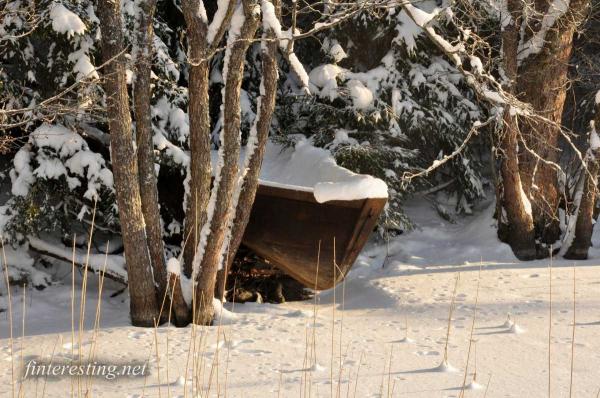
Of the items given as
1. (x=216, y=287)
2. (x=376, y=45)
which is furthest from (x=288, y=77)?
(x=216, y=287)

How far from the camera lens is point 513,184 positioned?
26.0ft

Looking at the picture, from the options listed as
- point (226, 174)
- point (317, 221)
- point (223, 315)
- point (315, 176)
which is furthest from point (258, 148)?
point (315, 176)

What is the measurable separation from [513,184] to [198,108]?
12.6 ft

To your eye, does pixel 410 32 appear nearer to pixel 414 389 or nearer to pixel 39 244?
pixel 39 244

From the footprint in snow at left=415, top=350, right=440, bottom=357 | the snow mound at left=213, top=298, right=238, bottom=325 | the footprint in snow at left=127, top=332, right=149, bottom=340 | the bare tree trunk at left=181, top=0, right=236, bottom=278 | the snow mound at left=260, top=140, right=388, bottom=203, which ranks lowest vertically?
the snow mound at left=213, top=298, right=238, bottom=325

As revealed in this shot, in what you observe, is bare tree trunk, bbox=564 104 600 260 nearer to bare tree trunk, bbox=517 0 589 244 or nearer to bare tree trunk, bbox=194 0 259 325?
bare tree trunk, bbox=517 0 589 244

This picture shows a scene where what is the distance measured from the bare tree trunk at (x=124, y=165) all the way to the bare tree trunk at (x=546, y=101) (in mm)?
4218

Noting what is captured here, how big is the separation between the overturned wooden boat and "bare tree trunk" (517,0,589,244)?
2330 millimetres

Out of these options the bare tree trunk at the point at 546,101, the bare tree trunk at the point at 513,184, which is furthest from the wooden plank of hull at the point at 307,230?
the bare tree trunk at the point at 546,101

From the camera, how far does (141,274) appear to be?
18.6ft

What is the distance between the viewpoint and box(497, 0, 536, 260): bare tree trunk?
309 inches

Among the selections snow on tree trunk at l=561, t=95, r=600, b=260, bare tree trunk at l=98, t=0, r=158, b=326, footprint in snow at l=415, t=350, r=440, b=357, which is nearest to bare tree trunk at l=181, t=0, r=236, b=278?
bare tree trunk at l=98, t=0, r=158, b=326

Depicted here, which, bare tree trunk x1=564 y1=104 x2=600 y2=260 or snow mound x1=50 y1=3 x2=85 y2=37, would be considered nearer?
snow mound x1=50 y1=3 x2=85 y2=37

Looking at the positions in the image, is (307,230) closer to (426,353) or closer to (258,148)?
(258,148)
